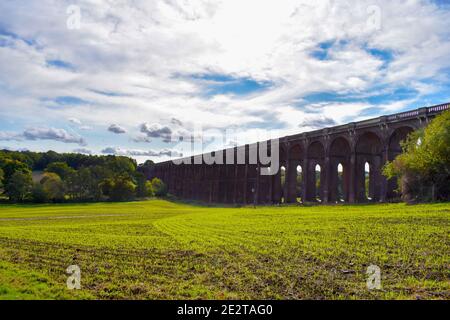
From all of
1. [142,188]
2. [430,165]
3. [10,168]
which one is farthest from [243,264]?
[10,168]

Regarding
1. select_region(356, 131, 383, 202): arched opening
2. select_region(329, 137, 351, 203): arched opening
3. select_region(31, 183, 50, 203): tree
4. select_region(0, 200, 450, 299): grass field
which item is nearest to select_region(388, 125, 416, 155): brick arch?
select_region(356, 131, 383, 202): arched opening

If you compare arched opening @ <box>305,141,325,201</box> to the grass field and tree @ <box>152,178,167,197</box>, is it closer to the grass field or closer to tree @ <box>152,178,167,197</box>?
the grass field

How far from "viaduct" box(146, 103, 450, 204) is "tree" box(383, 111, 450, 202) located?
6.09 m

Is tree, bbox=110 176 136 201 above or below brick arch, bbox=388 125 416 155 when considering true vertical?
below

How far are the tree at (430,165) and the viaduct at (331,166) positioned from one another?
6086 millimetres

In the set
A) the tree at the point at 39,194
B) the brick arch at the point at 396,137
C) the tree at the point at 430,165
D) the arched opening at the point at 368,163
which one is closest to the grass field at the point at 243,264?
the tree at the point at 430,165

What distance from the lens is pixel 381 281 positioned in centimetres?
948

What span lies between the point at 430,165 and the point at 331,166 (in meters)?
22.7

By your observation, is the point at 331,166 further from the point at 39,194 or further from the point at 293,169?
the point at 39,194

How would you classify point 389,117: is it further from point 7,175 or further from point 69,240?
point 7,175

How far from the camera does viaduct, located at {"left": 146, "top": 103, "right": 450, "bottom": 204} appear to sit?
42.7 metres

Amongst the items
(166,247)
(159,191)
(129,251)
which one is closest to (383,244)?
(166,247)

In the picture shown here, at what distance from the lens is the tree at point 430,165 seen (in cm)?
2952

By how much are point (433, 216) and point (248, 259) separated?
499 inches
